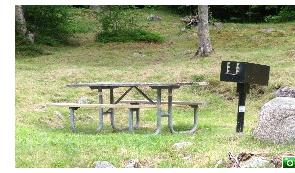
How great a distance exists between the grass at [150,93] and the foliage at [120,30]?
77 centimetres

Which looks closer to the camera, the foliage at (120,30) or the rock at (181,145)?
the rock at (181,145)

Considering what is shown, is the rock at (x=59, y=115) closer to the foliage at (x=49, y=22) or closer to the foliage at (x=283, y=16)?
the foliage at (x=49, y=22)

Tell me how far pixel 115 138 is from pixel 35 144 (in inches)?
60.7

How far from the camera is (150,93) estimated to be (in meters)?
18.1

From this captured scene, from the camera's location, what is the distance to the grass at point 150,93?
9242 mm

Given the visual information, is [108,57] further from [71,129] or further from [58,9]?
[71,129]

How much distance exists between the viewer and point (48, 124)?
43.8 ft

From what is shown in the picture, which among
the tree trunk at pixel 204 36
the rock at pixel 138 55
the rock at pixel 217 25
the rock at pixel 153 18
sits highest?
the rock at pixel 153 18

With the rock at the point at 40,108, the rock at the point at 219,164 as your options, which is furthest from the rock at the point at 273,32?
the rock at the point at 219,164

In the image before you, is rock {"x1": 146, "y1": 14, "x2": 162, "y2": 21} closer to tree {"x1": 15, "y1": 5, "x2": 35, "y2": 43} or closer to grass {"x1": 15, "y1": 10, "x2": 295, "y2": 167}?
grass {"x1": 15, "y1": 10, "x2": 295, "y2": 167}

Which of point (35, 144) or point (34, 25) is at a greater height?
point (34, 25)

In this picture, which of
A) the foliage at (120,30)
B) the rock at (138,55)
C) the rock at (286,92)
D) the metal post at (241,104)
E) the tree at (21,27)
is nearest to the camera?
the metal post at (241,104)

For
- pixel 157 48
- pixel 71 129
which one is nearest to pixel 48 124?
pixel 71 129

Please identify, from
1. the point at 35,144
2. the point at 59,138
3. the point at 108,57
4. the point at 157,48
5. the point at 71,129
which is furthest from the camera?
the point at 157,48
